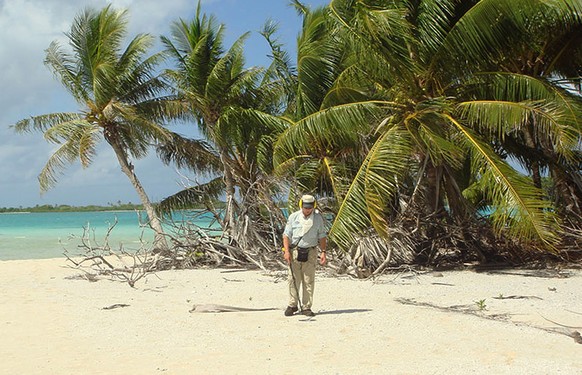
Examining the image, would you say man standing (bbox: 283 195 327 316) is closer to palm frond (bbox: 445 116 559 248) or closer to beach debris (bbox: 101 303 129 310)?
beach debris (bbox: 101 303 129 310)

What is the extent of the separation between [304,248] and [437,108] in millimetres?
4498

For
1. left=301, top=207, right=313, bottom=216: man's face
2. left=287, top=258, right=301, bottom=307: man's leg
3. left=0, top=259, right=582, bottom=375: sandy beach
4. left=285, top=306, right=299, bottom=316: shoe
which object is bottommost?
left=0, top=259, right=582, bottom=375: sandy beach

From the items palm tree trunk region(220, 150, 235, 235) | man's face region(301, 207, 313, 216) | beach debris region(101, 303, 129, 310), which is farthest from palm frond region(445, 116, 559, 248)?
palm tree trunk region(220, 150, 235, 235)

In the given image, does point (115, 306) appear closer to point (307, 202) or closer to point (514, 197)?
point (307, 202)

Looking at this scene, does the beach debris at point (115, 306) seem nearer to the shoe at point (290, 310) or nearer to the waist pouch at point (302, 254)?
the shoe at point (290, 310)

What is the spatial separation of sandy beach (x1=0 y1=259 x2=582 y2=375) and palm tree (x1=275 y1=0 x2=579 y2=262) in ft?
4.01

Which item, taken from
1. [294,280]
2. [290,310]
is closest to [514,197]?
[294,280]

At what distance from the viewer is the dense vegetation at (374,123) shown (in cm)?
1021

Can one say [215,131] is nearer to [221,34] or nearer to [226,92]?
[226,92]

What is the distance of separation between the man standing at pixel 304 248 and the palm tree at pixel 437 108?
8.25 feet

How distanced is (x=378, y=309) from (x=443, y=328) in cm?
144

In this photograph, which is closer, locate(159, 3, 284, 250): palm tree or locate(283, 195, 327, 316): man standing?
locate(283, 195, 327, 316): man standing

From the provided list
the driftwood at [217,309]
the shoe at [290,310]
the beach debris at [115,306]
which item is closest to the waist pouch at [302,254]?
the shoe at [290,310]

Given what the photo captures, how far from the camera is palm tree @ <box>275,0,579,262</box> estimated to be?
9586 mm
